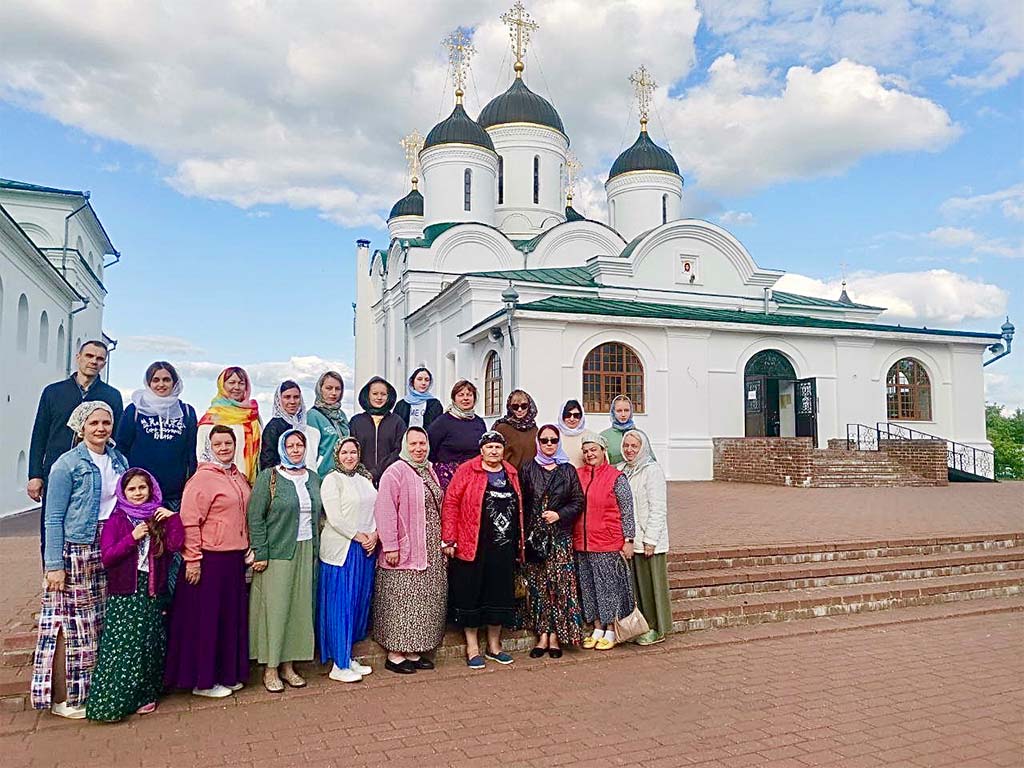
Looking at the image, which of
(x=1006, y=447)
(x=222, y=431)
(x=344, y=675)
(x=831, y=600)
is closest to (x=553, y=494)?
(x=344, y=675)

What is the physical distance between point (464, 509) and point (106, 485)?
7.27ft

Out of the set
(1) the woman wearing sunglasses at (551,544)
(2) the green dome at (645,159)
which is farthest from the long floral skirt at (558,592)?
(2) the green dome at (645,159)

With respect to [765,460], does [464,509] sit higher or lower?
lower

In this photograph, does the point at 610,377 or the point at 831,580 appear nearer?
the point at 831,580

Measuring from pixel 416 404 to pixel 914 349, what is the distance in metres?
18.0

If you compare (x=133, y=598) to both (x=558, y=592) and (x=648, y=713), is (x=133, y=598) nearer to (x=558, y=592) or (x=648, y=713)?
(x=558, y=592)

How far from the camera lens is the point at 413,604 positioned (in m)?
5.19

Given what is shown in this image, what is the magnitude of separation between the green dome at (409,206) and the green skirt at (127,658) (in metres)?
28.5

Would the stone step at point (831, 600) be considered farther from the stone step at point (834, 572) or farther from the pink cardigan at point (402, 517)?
the pink cardigan at point (402, 517)

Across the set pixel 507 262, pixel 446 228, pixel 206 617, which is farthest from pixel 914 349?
pixel 206 617

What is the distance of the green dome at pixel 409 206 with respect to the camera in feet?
104

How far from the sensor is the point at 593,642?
5.80 m

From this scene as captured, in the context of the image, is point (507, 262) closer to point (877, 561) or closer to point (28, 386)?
point (28, 386)

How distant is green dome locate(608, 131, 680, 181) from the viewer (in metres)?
29.2
